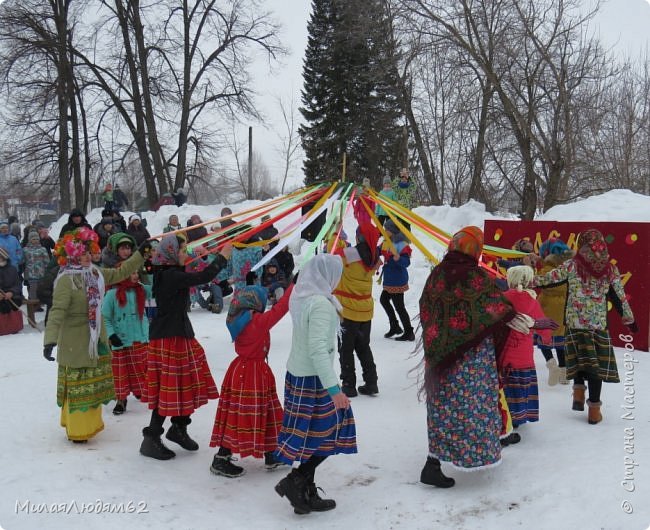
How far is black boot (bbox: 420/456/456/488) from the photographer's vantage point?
386 centimetres

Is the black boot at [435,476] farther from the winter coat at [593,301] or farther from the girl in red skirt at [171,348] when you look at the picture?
the winter coat at [593,301]

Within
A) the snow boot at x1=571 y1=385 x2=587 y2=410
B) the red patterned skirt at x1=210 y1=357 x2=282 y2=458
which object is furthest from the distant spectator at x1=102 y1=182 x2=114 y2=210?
the snow boot at x1=571 y1=385 x2=587 y2=410

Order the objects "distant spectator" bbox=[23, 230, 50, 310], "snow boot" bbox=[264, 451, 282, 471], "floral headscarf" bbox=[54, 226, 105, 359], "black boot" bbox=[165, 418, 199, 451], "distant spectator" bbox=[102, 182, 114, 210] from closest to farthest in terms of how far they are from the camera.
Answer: "snow boot" bbox=[264, 451, 282, 471] < "black boot" bbox=[165, 418, 199, 451] < "floral headscarf" bbox=[54, 226, 105, 359] < "distant spectator" bbox=[23, 230, 50, 310] < "distant spectator" bbox=[102, 182, 114, 210]

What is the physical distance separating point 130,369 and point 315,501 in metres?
2.65

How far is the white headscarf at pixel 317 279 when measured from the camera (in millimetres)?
3604

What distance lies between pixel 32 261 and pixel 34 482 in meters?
7.77

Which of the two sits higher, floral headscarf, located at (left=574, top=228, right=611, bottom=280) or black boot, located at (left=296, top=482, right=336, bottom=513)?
floral headscarf, located at (left=574, top=228, right=611, bottom=280)

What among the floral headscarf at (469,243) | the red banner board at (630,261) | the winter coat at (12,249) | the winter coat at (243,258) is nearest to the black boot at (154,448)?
the floral headscarf at (469,243)

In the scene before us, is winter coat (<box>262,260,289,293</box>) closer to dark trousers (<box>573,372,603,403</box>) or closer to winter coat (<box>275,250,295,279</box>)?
winter coat (<box>275,250,295,279</box>)

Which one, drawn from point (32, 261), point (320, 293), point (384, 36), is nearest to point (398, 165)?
point (384, 36)

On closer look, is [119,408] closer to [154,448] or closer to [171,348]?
[154,448]

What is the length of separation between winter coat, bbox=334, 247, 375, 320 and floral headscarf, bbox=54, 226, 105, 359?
234 cm

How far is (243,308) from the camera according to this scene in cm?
402

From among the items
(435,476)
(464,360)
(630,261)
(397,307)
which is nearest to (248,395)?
(435,476)
